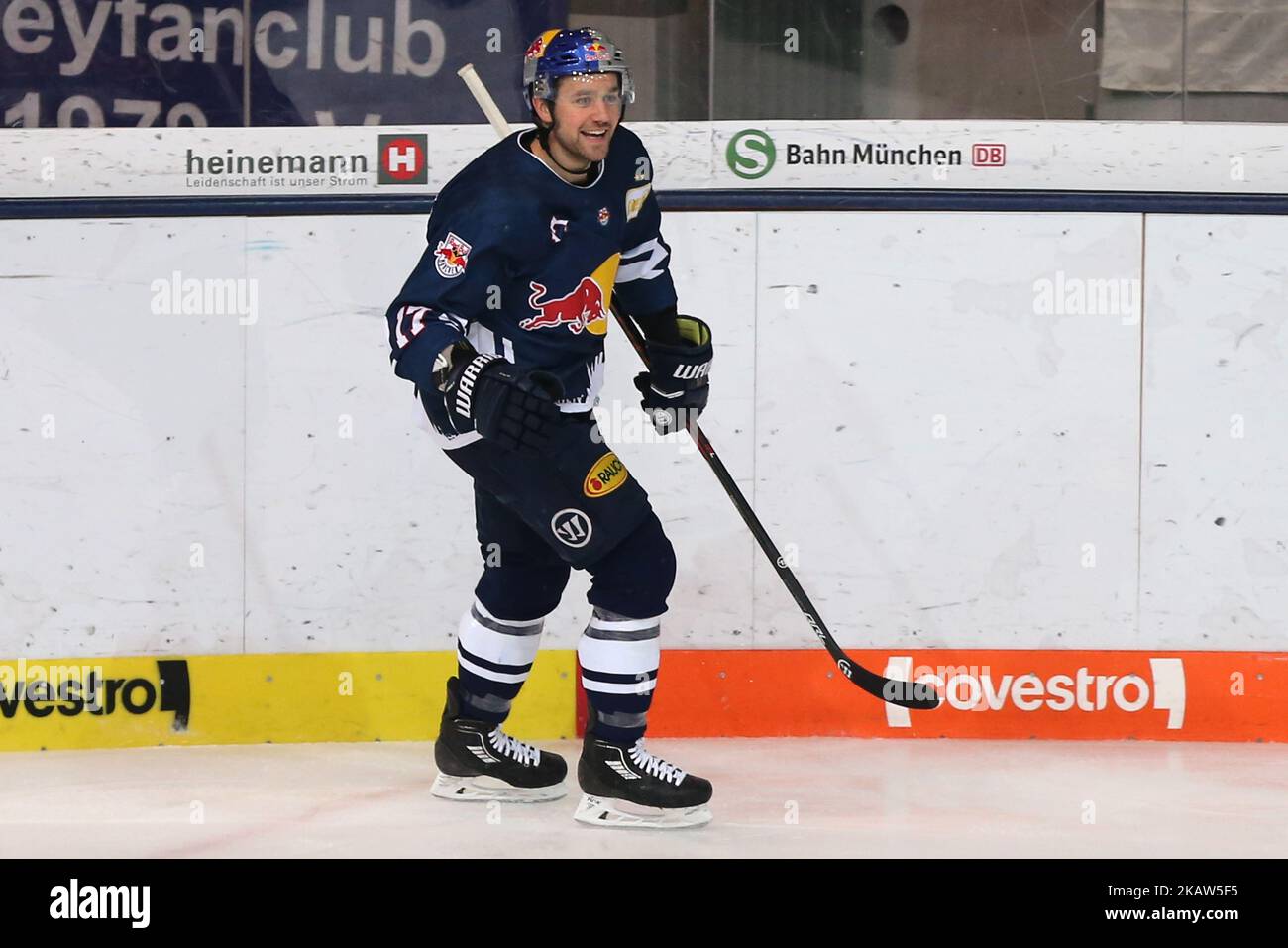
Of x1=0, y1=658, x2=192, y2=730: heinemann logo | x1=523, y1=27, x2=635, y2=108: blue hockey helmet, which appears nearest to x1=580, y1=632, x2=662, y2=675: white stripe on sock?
x1=523, y1=27, x2=635, y2=108: blue hockey helmet

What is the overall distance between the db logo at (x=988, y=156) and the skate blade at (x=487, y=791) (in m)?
2.01

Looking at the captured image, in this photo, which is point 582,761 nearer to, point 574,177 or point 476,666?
point 476,666

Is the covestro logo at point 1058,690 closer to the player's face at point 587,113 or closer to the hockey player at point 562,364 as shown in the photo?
the hockey player at point 562,364

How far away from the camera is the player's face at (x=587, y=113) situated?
129 inches

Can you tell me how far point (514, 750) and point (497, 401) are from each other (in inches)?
37.9

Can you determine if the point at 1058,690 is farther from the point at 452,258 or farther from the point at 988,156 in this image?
the point at 452,258

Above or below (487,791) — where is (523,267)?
above

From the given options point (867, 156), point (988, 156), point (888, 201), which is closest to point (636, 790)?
point (888, 201)

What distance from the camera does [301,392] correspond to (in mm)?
4305

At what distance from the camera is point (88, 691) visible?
13.9ft

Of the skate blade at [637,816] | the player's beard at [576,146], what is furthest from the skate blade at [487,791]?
the player's beard at [576,146]

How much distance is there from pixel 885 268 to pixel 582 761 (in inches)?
65.8

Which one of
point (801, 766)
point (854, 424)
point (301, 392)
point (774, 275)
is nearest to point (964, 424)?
point (854, 424)

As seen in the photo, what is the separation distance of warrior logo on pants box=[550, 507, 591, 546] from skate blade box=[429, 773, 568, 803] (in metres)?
0.64
